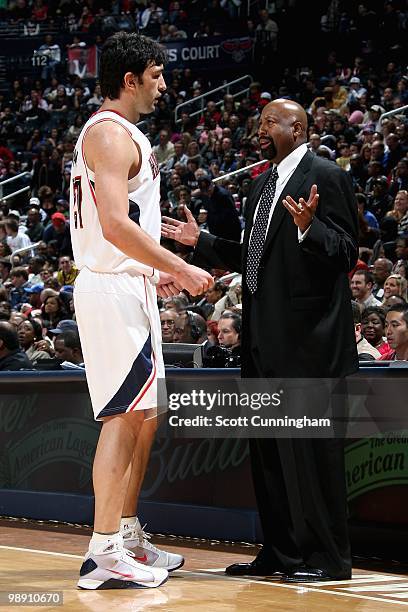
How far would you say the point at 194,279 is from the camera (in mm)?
4230

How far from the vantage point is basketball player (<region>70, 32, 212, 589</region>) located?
4.29 meters

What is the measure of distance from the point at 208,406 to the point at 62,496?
4.71ft

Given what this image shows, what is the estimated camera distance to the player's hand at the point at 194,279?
13.9 ft

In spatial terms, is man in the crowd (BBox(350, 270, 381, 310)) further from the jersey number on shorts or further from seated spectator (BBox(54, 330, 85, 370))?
the jersey number on shorts

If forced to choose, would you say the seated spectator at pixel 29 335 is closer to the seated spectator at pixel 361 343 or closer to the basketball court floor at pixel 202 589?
the seated spectator at pixel 361 343

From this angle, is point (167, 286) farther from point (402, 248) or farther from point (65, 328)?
point (402, 248)

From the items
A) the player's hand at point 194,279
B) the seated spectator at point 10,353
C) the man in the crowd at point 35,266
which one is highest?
the player's hand at point 194,279

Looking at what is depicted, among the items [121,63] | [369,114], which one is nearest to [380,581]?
[121,63]

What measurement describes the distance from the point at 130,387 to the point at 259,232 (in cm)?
97

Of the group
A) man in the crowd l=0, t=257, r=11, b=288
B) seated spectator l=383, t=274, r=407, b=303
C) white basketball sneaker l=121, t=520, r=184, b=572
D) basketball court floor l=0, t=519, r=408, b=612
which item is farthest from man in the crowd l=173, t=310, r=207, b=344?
man in the crowd l=0, t=257, r=11, b=288

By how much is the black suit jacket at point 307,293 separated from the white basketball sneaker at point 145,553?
862mm

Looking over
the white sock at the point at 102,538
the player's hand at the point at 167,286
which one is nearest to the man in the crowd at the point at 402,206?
the player's hand at the point at 167,286

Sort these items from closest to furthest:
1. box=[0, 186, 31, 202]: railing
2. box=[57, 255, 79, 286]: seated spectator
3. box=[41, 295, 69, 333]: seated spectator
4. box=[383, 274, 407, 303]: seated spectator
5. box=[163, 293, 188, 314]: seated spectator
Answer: box=[383, 274, 407, 303]: seated spectator → box=[163, 293, 188, 314]: seated spectator → box=[41, 295, 69, 333]: seated spectator → box=[57, 255, 79, 286]: seated spectator → box=[0, 186, 31, 202]: railing

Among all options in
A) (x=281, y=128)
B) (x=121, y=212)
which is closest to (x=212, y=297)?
(x=281, y=128)
